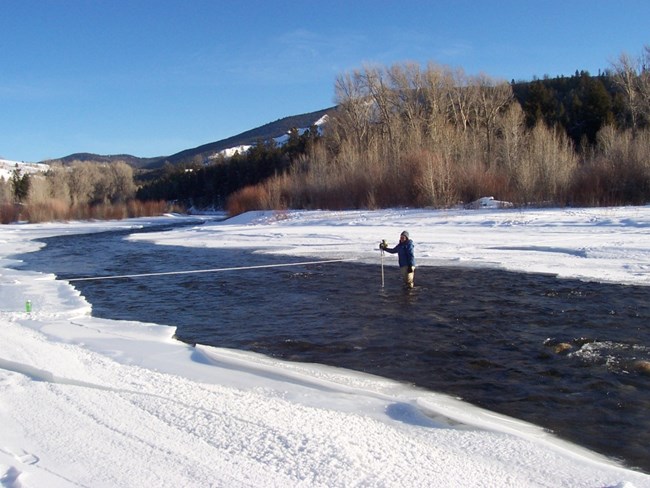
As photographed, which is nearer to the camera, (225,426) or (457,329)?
(225,426)

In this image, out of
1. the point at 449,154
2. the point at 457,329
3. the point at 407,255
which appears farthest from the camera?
the point at 449,154

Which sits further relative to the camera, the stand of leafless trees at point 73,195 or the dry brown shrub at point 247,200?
the stand of leafless trees at point 73,195

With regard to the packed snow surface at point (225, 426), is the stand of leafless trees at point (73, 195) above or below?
above

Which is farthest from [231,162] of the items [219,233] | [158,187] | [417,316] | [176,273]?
[417,316]

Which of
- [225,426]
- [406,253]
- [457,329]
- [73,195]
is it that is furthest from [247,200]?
[73,195]

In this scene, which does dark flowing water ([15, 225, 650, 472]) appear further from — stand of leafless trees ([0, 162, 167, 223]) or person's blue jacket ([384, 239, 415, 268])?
stand of leafless trees ([0, 162, 167, 223])

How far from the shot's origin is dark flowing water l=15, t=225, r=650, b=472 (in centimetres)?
622

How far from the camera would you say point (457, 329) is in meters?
9.43

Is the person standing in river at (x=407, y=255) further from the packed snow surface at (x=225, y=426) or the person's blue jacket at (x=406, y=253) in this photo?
the packed snow surface at (x=225, y=426)

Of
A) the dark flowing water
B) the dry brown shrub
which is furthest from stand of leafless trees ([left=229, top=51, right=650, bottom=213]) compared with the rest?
the dark flowing water

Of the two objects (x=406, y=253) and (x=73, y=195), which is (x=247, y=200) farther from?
(x=73, y=195)

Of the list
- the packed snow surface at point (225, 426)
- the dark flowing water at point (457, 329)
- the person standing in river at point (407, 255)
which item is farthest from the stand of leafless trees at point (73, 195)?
the packed snow surface at point (225, 426)

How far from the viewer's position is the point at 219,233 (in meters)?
32.2

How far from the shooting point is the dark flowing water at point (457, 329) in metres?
6.22
